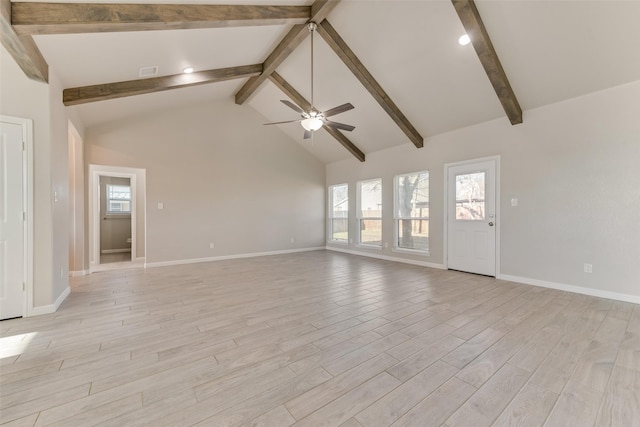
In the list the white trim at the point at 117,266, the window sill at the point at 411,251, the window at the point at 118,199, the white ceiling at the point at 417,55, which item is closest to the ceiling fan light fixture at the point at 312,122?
the white ceiling at the point at 417,55

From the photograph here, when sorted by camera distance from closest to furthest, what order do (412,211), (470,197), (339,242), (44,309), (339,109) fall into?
(44,309)
(339,109)
(470,197)
(412,211)
(339,242)

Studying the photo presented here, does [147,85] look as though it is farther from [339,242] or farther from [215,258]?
[339,242]

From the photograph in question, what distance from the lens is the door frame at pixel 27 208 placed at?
280 cm

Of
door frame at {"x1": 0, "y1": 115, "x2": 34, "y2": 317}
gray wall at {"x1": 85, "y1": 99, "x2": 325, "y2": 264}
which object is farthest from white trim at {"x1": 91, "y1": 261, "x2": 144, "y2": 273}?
door frame at {"x1": 0, "y1": 115, "x2": 34, "y2": 317}

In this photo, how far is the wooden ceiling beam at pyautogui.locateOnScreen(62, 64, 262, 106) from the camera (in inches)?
141

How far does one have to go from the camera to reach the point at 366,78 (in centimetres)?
448

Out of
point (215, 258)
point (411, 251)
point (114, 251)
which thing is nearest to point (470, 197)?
point (411, 251)

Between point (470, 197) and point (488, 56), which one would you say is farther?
point (470, 197)

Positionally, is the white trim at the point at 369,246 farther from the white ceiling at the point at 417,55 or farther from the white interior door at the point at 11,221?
the white interior door at the point at 11,221

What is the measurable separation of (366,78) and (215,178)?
4.05 meters

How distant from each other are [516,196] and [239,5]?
4.86 m

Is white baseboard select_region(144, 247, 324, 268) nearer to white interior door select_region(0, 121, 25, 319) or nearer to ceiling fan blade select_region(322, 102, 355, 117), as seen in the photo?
white interior door select_region(0, 121, 25, 319)

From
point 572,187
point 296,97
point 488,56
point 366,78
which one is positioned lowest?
point 572,187

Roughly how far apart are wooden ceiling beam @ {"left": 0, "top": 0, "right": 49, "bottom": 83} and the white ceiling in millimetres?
172
